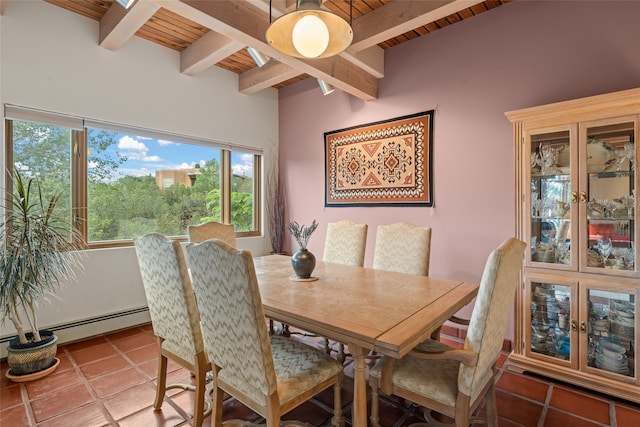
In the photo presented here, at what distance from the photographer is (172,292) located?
60.9 inches

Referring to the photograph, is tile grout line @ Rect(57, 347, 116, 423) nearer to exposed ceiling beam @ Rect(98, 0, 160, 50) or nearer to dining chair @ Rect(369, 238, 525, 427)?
dining chair @ Rect(369, 238, 525, 427)

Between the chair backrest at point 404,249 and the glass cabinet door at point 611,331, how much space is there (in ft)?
3.40

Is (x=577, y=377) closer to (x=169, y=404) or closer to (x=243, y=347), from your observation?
(x=243, y=347)

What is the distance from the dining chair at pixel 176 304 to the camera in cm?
149

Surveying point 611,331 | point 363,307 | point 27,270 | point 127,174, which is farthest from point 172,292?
point 611,331

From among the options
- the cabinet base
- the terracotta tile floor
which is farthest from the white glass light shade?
the cabinet base

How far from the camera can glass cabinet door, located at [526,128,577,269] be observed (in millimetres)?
2146

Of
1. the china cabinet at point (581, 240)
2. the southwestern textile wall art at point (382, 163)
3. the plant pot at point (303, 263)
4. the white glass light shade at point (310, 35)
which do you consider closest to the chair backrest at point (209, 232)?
the plant pot at point (303, 263)

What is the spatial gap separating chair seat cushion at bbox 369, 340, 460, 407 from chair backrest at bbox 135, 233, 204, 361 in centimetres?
93

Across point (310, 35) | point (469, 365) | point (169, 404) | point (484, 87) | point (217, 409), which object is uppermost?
point (484, 87)

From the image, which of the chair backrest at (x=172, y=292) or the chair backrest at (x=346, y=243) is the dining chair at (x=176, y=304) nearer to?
the chair backrest at (x=172, y=292)

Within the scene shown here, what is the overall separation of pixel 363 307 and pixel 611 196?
6.01 ft

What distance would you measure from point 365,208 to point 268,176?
154 centimetres

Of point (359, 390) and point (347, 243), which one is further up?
point (347, 243)
